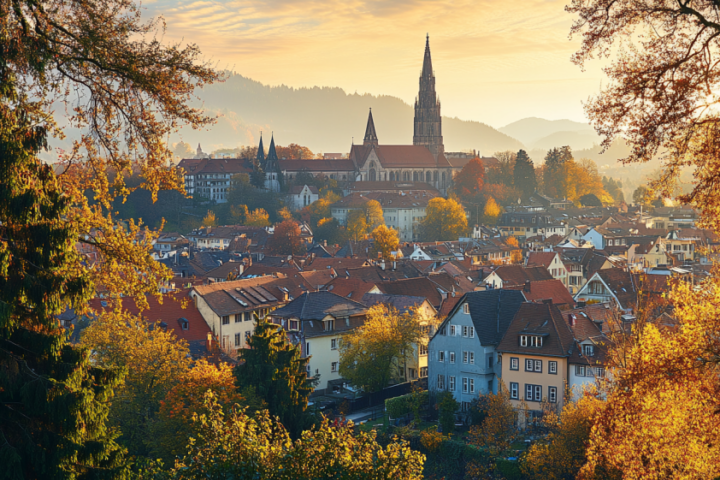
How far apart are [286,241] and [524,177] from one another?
2408 inches

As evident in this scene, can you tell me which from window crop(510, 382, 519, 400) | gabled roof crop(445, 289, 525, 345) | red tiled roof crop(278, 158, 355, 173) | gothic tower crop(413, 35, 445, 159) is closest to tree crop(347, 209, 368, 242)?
red tiled roof crop(278, 158, 355, 173)

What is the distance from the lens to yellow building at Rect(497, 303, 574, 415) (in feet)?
111

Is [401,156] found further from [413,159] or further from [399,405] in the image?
[399,405]

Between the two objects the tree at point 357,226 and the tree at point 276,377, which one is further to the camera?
the tree at point 357,226

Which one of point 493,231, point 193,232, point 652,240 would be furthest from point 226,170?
point 652,240

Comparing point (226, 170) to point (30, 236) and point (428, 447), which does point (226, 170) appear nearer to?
point (428, 447)

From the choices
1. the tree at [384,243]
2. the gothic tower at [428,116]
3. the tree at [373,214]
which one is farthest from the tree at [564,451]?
the gothic tower at [428,116]

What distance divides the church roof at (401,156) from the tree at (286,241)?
60.5 m

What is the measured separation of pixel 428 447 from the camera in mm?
32375

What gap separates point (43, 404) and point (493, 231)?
109m

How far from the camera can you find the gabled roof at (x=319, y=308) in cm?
4338

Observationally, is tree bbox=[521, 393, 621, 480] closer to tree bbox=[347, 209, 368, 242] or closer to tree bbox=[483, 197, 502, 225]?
tree bbox=[347, 209, 368, 242]

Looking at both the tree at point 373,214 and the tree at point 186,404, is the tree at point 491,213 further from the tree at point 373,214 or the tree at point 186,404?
the tree at point 186,404

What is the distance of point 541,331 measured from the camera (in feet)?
115
